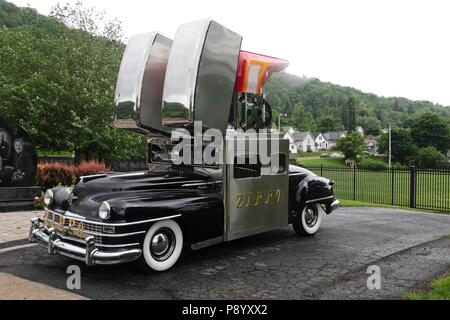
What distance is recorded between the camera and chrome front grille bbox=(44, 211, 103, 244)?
5038 mm

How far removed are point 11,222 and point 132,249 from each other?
17.3 feet

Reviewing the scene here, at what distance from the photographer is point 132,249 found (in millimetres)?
5016

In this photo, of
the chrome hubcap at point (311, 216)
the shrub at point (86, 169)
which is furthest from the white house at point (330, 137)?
the chrome hubcap at point (311, 216)

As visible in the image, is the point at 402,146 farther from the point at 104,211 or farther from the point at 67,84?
the point at 104,211

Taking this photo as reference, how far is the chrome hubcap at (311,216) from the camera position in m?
7.81

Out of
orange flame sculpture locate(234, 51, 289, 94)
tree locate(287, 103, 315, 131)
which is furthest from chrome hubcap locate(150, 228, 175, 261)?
tree locate(287, 103, 315, 131)

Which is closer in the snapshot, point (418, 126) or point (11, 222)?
point (11, 222)

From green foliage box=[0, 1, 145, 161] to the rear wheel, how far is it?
42.8ft

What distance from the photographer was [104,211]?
16.4ft

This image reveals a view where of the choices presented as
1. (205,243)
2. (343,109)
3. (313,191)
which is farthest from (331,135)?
(205,243)

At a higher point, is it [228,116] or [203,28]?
[203,28]

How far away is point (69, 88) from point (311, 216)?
1534 centimetres
